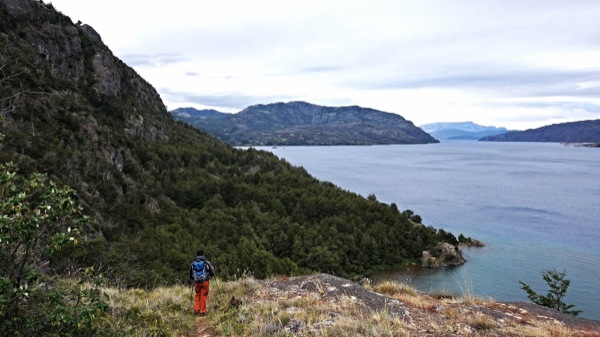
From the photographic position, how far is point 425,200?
415ft

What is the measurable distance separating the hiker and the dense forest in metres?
20.4

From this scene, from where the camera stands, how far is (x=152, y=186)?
81.4 m

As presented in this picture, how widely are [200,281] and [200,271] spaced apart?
0.41 m

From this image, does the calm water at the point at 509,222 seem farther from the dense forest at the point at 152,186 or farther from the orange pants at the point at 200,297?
the dense forest at the point at 152,186

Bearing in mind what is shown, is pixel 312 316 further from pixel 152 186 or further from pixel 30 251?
pixel 152 186

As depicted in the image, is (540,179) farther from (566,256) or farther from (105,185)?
(105,185)

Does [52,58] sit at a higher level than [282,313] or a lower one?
higher

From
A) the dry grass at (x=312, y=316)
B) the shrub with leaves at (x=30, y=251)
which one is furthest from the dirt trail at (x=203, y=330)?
the shrub with leaves at (x=30, y=251)

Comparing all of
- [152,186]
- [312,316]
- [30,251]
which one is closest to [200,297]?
[312,316]

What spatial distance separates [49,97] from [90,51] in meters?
48.3

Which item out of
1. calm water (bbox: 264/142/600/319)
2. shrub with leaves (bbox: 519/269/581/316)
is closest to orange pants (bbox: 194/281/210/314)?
calm water (bbox: 264/142/600/319)

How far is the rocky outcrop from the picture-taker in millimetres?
77125

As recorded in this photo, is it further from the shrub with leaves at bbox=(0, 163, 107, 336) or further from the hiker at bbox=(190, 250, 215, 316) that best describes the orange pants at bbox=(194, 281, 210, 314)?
the shrub with leaves at bbox=(0, 163, 107, 336)

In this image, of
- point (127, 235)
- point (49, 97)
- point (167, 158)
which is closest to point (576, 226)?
point (127, 235)
